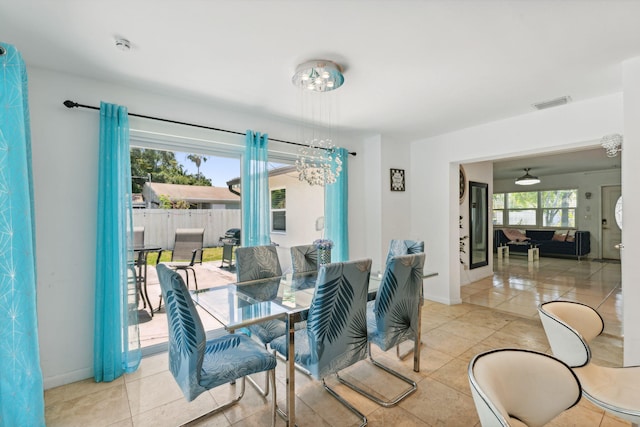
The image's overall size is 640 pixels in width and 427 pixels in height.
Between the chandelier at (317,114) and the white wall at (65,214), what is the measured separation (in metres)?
1.67

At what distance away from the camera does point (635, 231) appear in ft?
7.70

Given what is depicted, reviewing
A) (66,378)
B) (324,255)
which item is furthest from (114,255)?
(324,255)

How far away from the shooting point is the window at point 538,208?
29.2 ft

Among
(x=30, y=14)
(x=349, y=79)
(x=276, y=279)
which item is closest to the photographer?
(x=30, y=14)

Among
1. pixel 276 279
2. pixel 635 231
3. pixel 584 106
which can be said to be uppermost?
pixel 584 106

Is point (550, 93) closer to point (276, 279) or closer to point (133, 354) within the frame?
point (276, 279)

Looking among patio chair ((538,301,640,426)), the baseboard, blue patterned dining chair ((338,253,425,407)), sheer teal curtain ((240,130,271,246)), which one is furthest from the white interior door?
the baseboard

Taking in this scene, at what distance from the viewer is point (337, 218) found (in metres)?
4.16

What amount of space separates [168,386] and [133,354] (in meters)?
0.50

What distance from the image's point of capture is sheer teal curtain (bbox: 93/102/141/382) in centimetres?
249

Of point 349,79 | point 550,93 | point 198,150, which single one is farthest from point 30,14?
point 550,93

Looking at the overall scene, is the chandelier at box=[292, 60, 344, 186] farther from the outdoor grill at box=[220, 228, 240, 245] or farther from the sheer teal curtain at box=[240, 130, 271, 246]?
the outdoor grill at box=[220, 228, 240, 245]

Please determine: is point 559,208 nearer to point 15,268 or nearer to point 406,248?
point 406,248

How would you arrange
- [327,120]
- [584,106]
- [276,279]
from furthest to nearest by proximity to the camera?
[327,120]
[584,106]
[276,279]
